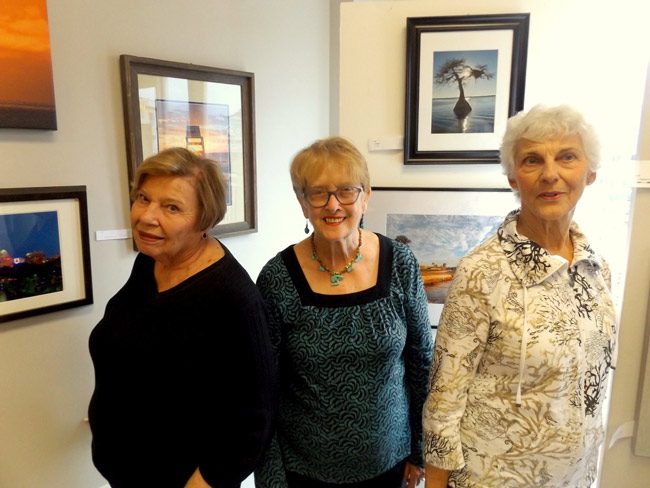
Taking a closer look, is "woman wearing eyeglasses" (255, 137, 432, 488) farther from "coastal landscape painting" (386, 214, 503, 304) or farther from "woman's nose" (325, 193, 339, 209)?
"coastal landscape painting" (386, 214, 503, 304)

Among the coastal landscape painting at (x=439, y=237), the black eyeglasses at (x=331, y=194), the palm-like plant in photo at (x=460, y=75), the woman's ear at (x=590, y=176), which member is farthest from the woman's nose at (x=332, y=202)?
the palm-like plant in photo at (x=460, y=75)

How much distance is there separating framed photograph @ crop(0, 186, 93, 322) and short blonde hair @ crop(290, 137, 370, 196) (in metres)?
0.97

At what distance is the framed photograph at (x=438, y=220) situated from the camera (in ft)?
5.70

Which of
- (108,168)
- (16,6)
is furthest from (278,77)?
(16,6)

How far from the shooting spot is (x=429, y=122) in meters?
1.72

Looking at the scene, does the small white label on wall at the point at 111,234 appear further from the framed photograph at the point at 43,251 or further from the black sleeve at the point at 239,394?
the black sleeve at the point at 239,394

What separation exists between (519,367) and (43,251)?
154cm

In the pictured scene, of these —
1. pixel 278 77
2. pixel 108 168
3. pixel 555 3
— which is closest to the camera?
pixel 555 3

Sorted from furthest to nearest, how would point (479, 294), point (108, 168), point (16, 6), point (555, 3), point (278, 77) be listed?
point (278, 77)
point (108, 168)
point (555, 3)
point (16, 6)
point (479, 294)

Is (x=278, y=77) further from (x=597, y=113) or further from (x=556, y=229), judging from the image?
(x=556, y=229)

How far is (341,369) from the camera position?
1180 millimetres

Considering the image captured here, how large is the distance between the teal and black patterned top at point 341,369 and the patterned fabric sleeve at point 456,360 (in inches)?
6.6

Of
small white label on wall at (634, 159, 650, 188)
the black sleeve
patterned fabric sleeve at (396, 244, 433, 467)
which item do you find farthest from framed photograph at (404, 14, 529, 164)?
the black sleeve

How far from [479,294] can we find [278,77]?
6.55ft
